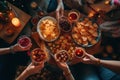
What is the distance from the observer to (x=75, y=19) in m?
1.99

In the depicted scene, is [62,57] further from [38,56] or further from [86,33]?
[86,33]

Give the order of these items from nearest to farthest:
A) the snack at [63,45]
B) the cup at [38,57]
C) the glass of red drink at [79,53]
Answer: the cup at [38,57], the glass of red drink at [79,53], the snack at [63,45]

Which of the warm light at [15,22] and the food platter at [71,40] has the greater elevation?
the warm light at [15,22]

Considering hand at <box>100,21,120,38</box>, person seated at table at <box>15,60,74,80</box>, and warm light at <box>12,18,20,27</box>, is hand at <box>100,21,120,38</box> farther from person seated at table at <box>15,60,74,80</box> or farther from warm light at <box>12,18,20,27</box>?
warm light at <box>12,18,20,27</box>

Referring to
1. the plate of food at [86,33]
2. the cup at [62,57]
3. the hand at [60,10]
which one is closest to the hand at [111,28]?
the plate of food at [86,33]

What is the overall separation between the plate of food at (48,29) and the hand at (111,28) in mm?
388

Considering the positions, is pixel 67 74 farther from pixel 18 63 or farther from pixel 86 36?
pixel 18 63

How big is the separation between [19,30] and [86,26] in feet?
1.87

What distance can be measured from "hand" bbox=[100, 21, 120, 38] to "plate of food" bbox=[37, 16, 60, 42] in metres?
0.39

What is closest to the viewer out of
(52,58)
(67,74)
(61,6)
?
(67,74)

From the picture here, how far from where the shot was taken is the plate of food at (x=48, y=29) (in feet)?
6.32

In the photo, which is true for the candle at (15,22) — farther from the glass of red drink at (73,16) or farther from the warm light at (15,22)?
the glass of red drink at (73,16)

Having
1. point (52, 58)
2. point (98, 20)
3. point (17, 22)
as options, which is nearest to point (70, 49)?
point (52, 58)

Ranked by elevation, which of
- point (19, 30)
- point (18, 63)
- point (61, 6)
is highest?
point (61, 6)
